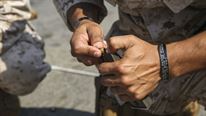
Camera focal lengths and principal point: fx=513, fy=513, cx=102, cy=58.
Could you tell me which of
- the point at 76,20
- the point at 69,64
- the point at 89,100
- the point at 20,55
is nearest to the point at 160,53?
the point at 76,20

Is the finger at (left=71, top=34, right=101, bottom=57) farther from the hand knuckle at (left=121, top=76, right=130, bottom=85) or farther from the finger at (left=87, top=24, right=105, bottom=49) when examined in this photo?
the hand knuckle at (left=121, top=76, right=130, bottom=85)

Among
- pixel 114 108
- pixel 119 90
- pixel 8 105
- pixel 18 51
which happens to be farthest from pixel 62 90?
pixel 119 90

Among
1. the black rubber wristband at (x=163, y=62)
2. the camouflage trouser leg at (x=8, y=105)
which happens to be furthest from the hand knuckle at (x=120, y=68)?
the camouflage trouser leg at (x=8, y=105)

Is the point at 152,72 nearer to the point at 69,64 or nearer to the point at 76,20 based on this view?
the point at 76,20

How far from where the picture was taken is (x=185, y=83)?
5.54ft

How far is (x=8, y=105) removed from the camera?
8.11ft

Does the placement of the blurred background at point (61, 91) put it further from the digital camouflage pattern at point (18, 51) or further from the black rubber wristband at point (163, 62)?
the black rubber wristband at point (163, 62)

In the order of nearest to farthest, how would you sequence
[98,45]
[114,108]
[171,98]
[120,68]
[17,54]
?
[120,68]
[98,45]
[171,98]
[114,108]
[17,54]

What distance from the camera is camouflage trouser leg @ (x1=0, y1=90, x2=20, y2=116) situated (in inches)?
96.6

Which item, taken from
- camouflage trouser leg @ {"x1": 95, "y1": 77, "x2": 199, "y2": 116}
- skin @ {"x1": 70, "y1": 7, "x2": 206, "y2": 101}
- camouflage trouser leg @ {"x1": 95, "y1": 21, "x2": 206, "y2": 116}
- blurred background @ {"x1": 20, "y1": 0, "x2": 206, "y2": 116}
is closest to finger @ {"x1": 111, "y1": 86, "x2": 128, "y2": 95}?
skin @ {"x1": 70, "y1": 7, "x2": 206, "y2": 101}

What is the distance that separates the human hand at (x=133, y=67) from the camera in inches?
55.4

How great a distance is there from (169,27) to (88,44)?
0.26m

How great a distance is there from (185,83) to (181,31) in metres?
0.18

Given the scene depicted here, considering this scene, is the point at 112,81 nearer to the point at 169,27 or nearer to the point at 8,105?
the point at 169,27
